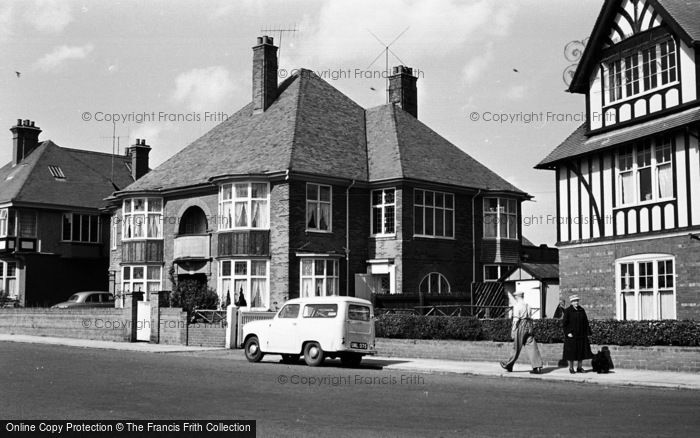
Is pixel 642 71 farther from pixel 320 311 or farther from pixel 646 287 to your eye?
pixel 320 311

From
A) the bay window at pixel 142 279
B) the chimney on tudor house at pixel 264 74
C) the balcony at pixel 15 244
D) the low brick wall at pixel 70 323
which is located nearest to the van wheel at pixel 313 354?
the low brick wall at pixel 70 323

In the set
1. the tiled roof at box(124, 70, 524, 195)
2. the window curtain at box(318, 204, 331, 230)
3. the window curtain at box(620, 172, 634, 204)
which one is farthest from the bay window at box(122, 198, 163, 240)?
the window curtain at box(620, 172, 634, 204)

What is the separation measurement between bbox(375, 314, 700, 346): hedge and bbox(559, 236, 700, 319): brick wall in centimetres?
346

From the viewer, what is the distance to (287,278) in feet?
115

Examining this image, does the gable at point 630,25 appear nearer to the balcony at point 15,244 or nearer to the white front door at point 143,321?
the white front door at point 143,321

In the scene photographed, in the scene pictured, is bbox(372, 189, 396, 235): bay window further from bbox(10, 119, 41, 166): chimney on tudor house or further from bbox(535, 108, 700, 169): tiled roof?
bbox(10, 119, 41, 166): chimney on tudor house

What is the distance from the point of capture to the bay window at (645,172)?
942 inches

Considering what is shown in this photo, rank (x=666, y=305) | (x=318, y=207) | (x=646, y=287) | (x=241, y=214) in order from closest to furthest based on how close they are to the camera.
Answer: (x=666, y=305)
(x=646, y=287)
(x=241, y=214)
(x=318, y=207)

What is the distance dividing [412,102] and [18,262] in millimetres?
23972

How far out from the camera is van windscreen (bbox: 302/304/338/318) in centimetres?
2159

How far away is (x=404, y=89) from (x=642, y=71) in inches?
781

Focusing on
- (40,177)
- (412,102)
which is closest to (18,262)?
(40,177)

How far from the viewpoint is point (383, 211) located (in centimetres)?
3800

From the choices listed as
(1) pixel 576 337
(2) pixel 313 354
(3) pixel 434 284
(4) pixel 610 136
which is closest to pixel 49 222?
(3) pixel 434 284
